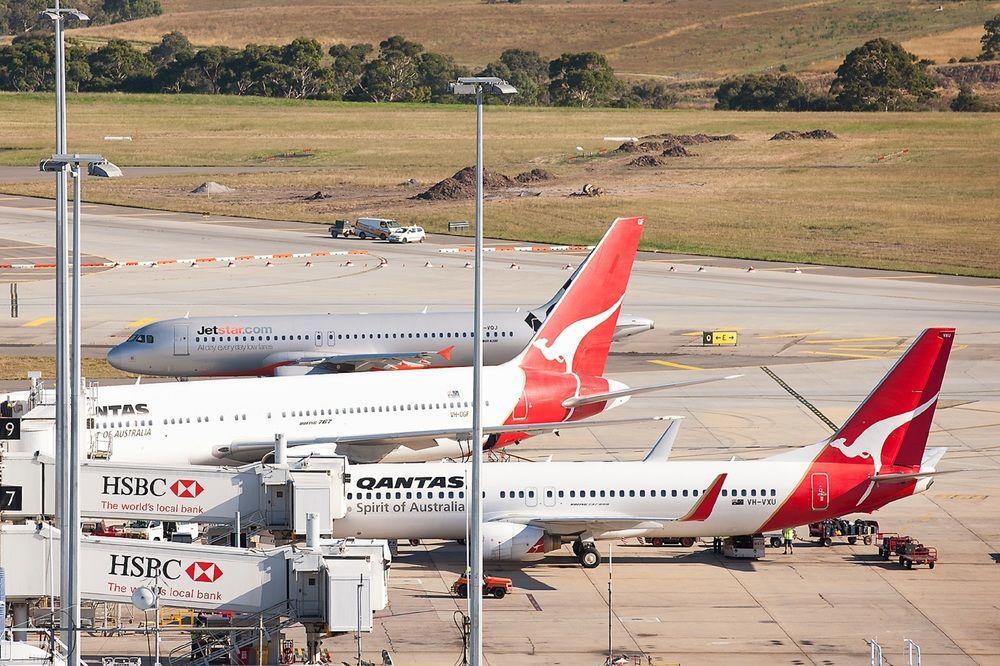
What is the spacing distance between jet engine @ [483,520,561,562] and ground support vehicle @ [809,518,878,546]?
9.60 metres

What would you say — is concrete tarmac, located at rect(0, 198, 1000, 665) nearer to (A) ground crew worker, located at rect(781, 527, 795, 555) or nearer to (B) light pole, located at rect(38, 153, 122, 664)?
(A) ground crew worker, located at rect(781, 527, 795, 555)

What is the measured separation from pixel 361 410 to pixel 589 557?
10.8 meters

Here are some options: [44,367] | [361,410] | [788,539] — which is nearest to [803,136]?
[44,367]

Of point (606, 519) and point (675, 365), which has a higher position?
point (675, 365)

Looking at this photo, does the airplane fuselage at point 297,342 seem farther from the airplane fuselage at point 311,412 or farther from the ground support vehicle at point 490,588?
the ground support vehicle at point 490,588

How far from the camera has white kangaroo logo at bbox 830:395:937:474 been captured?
4944 centimetres

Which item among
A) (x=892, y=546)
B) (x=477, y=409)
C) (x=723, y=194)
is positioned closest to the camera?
(x=477, y=409)

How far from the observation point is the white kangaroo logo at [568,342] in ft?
197

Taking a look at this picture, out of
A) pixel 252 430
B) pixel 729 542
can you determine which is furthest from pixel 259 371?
pixel 729 542

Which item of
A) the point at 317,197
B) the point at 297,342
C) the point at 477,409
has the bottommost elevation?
the point at 297,342

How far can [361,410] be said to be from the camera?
55.1 m

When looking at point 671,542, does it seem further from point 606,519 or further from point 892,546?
point 892,546

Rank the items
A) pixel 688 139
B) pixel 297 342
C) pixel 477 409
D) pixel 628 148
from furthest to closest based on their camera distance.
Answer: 1. pixel 688 139
2. pixel 628 148
3. pixel 297 342
4. pixel 477 409

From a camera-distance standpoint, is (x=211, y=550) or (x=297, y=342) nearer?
(x=211, y=550)
